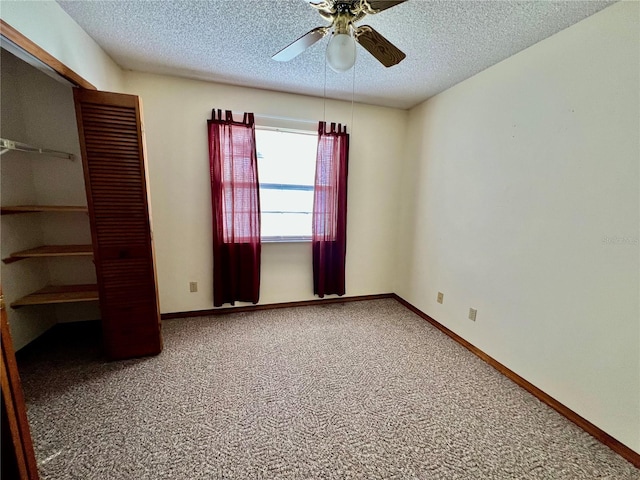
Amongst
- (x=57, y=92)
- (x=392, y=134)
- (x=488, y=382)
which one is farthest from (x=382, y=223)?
(x=57, y=92)

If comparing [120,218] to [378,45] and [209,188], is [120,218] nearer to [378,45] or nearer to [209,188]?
A: [209,188]

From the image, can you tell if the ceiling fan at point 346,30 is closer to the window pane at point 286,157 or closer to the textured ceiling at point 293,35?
the textured ceiling at point 293,35

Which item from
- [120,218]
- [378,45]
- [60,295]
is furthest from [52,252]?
[378,45]

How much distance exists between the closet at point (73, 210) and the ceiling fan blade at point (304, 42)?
109 cm

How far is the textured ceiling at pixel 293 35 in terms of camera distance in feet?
4.80

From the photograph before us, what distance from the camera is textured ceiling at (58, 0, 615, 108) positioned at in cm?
146

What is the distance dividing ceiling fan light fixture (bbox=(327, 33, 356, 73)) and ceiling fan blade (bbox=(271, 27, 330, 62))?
0.55 feet

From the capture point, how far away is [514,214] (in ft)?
6.32

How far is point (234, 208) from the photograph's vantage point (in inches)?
104

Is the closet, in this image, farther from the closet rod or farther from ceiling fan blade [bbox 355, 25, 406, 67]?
ceiling fan blade [bbox 355, 25, 406, 67]

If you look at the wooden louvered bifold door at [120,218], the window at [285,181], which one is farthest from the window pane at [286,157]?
the wooden louvered bifold door at [120,218]

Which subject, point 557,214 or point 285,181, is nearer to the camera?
point 557,214

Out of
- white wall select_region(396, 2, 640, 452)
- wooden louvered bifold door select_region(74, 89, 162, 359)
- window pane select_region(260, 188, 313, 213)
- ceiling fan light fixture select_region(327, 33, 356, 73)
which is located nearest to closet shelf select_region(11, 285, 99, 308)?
wooden louvered bifold door select_region(74, 89, 162, 359)

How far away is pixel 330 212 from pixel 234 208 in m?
1.04
